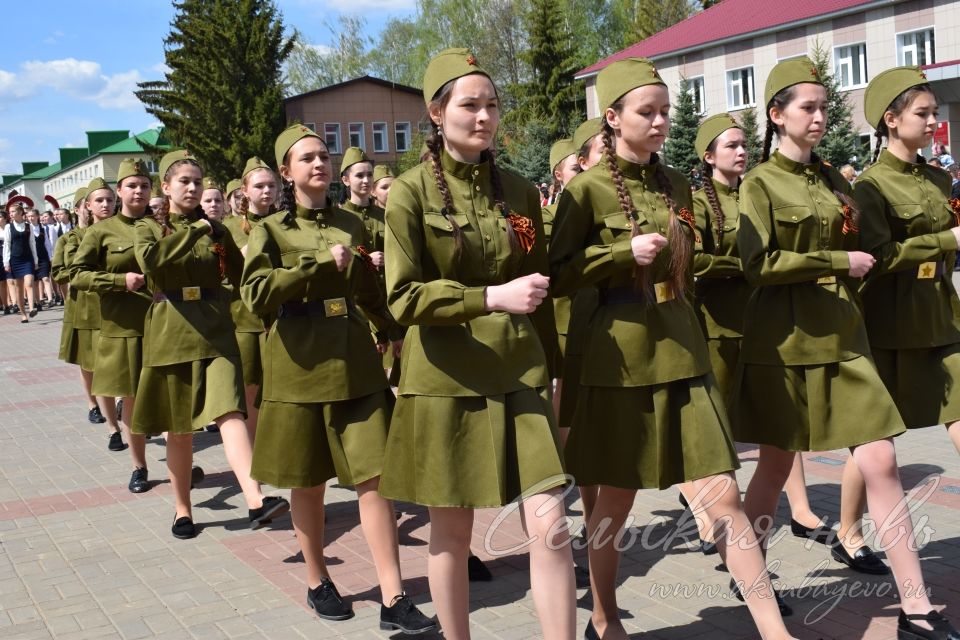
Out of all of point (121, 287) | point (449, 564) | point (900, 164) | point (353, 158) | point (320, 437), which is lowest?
point (449, 564)

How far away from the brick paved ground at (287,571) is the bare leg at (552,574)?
112 cm

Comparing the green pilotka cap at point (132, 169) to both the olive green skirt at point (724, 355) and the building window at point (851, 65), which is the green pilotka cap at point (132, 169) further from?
the building window at point (851, 65)

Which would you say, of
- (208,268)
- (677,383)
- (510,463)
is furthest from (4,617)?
(677,383)

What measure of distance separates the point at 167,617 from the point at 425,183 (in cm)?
257

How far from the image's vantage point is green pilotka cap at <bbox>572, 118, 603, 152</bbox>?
6.45 m

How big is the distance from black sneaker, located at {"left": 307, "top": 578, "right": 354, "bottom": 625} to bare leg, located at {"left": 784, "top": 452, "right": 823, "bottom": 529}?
8.03 ft

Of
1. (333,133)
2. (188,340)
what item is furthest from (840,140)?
(333,133)

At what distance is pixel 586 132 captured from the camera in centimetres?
670

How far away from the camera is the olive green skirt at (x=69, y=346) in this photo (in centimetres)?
1066

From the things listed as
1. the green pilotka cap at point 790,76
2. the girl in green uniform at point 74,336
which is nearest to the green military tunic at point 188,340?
the green pilotka cap at point 790,76

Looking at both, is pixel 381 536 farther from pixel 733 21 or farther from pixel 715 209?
pixel 733 21

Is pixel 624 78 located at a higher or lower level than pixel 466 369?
higher

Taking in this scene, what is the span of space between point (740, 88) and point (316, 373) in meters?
37.9

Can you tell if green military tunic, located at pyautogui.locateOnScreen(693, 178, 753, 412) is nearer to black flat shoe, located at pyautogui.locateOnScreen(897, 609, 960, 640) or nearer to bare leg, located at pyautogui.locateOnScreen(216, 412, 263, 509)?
black flat shoe, located at pyautogui.locateOnScreen(897, 609, 960, 640)
